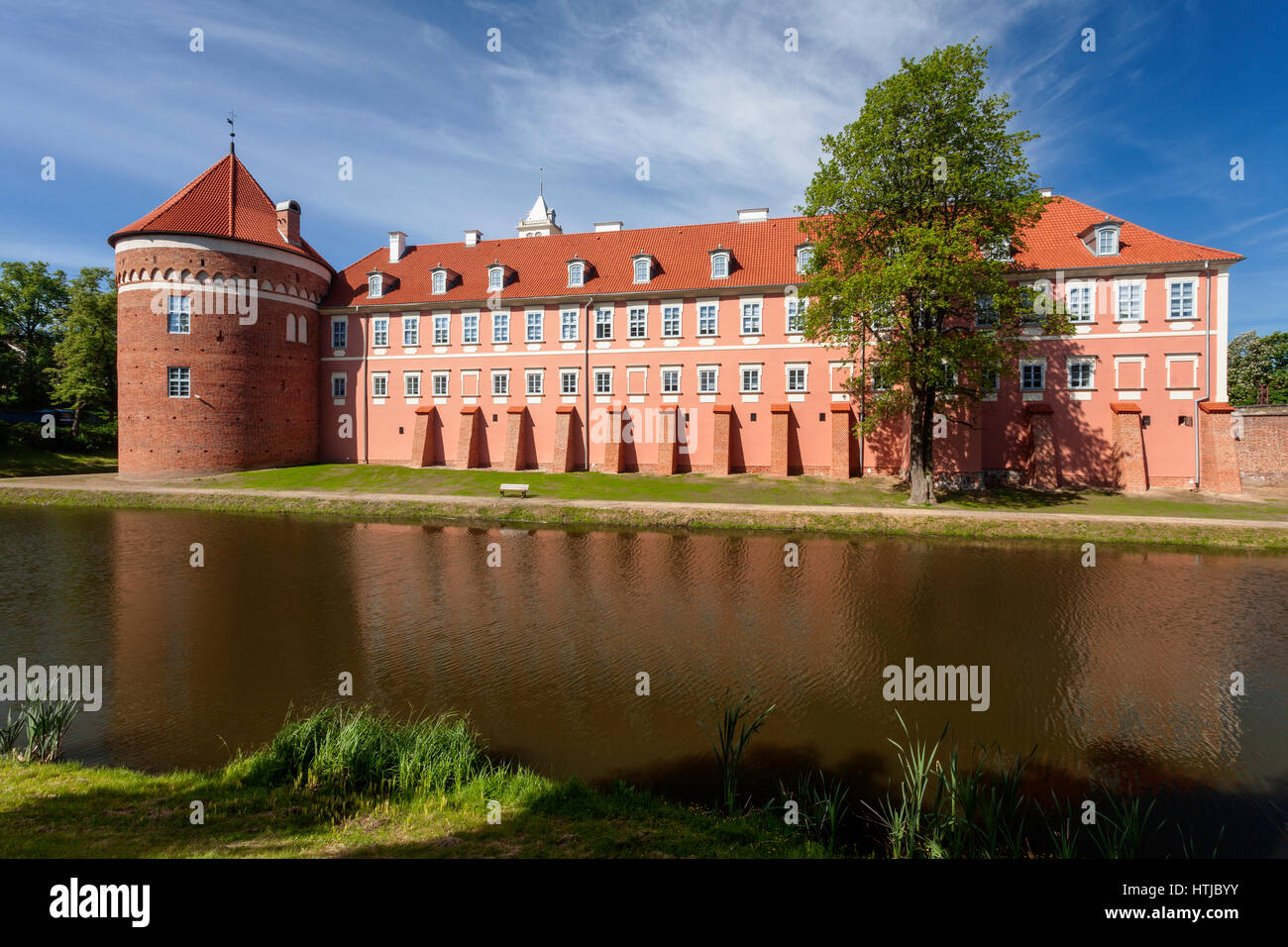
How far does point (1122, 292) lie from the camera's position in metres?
29.0

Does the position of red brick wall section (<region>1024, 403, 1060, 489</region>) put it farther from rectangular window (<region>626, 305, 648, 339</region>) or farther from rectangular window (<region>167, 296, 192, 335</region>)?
rectangular window (<region>167, 296, 192, 335</region>)

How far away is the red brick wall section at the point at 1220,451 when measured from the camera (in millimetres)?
26812

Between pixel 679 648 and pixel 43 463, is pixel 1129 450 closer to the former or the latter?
pixel 679 648

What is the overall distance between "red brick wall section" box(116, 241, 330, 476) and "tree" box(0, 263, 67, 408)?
63.1 ft

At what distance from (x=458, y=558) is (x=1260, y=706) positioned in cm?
1636

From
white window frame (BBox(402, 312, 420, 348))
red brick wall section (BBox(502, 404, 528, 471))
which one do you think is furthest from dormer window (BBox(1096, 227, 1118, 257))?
white window frame (BBox(402, 312, 420, 348))

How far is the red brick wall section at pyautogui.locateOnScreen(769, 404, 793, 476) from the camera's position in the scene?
31.9m

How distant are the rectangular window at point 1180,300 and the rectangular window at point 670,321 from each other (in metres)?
23.5

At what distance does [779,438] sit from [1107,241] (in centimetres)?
1801

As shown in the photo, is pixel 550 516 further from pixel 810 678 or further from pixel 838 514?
pixel 810 678

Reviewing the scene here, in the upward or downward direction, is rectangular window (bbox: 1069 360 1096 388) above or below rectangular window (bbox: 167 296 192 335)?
below

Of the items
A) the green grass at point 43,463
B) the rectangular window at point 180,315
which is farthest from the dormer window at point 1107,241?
the green grass at point 43,463

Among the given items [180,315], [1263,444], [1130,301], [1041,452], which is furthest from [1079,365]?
[180,315]
